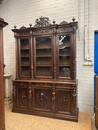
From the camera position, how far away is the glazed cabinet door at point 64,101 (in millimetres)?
3504

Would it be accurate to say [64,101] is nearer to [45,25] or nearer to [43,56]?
[43,56]

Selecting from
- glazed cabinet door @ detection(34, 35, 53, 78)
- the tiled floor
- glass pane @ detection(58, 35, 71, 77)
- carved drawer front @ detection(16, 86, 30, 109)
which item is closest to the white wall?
glass pane @ detection(58, 35, 71, 77)

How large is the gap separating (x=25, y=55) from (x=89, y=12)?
1.89m

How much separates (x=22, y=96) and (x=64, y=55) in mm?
1443

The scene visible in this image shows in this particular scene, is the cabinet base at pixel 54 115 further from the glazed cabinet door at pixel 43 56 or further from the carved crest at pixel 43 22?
the carved crest at pixel 43 22

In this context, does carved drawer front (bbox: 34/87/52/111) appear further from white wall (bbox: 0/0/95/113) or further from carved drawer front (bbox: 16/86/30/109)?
white wall (bbox: 0/0/95/113)

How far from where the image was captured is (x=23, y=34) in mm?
3971

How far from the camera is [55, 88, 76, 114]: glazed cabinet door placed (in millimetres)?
3504

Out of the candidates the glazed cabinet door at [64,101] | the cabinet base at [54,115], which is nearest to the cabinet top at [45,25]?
the glazed cabinet door at [64,101]

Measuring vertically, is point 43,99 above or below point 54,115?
above

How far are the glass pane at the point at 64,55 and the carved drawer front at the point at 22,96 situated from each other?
3.12 ft

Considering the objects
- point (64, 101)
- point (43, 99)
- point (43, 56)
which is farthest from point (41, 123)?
point (43, 56)

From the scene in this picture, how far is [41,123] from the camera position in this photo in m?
3.36

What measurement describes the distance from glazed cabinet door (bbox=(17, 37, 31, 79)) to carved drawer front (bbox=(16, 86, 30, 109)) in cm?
30
